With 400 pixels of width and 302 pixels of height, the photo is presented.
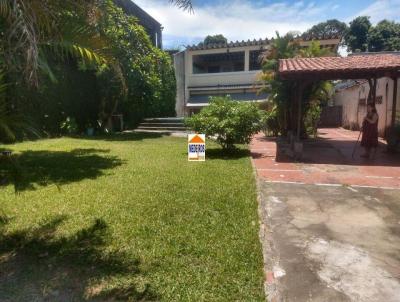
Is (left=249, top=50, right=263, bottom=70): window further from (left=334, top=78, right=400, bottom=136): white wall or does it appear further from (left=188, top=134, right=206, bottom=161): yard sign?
(left=188, top=134, right=206, bottom=161): yard sign

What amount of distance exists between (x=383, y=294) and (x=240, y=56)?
2817 cm

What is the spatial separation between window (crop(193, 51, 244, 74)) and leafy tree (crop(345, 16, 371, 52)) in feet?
68.7

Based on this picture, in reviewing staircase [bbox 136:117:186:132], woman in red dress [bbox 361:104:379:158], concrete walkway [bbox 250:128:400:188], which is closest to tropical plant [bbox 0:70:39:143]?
concrete walkway [bbox 250:128:400:188]

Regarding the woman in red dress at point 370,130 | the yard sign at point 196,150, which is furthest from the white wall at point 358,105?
the yard sign at point 196,150

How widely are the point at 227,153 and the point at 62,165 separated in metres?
5.31

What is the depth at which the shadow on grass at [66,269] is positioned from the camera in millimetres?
3660

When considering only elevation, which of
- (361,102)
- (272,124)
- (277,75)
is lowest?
(272,124)

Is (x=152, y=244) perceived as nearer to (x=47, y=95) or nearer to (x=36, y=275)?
(x=36, y=275)

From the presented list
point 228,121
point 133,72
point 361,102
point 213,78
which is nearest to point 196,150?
point 228,121

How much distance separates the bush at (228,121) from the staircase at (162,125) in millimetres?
8705

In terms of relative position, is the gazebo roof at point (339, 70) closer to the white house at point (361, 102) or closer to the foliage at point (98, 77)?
the white house at point (361, 102)

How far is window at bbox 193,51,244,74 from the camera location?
30.3 metres

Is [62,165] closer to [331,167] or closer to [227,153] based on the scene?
[227,153]

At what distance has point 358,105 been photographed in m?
22.6
